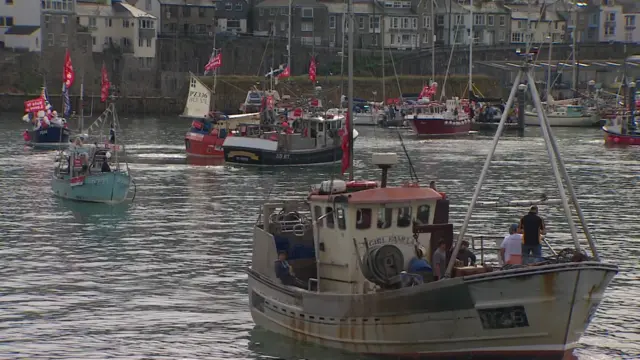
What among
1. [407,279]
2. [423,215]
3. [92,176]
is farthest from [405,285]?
[92,176]

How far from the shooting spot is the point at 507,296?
25.8m

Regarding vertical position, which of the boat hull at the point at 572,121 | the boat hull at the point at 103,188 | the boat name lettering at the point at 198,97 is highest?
the boat name lettering at the point at 198,97

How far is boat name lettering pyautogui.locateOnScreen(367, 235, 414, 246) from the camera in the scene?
28.5 m

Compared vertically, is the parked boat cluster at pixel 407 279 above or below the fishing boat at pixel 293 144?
above

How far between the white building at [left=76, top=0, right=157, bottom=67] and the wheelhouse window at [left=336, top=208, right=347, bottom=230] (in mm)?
144445

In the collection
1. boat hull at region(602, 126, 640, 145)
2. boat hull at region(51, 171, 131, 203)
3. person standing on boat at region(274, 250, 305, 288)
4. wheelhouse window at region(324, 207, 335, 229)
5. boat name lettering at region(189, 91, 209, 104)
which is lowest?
boat hull at region(602, 126, 640, 145)

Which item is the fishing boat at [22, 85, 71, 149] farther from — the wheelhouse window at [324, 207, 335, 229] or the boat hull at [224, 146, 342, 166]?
the wheelhouse window at [324, 207, 335, 229]

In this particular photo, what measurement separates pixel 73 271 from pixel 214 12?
145 m

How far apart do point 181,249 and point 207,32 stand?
138 meters

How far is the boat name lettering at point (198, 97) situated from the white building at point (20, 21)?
2815 inches

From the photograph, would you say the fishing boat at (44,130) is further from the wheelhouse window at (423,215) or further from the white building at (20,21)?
the wheelhouse window at (423,215)

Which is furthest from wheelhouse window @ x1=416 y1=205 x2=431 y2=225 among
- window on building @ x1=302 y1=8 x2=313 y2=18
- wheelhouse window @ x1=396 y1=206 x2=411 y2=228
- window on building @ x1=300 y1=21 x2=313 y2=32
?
window on building @ x1=300 y1=21 x2=313 y2=32

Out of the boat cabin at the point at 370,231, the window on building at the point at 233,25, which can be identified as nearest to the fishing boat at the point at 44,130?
the boat cabin at the point at 370,231

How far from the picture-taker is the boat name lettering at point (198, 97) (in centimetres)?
9525
